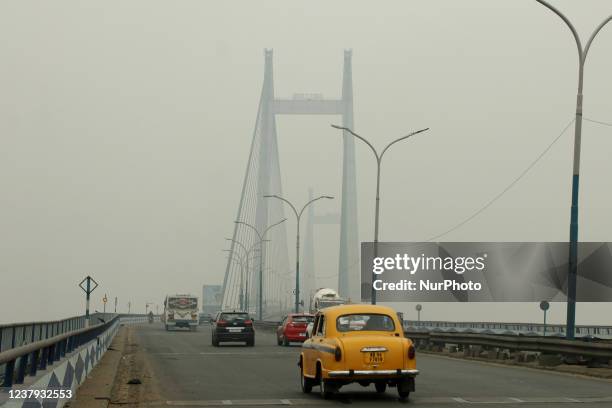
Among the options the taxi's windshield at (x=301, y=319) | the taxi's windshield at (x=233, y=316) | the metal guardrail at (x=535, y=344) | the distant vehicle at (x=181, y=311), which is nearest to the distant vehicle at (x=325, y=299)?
the distant vehicle at (x=181, y=311)

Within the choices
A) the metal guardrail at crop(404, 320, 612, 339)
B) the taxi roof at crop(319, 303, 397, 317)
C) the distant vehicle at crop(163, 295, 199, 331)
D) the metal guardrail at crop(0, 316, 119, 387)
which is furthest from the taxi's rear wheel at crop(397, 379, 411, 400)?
the distant vehicle at crop(163, 295, 199, 331)

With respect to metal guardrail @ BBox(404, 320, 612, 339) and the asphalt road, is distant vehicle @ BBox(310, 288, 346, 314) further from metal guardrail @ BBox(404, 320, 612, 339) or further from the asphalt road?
the asphalt road

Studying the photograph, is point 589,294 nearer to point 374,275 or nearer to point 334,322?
point 374,275

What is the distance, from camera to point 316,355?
1762cm

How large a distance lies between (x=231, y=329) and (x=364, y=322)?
2741 cm

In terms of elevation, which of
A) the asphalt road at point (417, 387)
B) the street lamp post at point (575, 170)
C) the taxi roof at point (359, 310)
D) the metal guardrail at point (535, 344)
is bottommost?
the asphalt road at point (417, 387)

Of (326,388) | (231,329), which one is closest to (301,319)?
(231,329)

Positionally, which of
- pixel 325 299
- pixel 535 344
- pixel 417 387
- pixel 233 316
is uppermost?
pixel 325 299

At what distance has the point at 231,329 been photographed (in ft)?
145

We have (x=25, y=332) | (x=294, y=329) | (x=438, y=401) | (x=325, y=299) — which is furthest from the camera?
(x=325, y=299)

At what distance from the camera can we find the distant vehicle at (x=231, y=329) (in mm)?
44062

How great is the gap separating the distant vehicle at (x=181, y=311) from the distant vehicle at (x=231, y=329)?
3453 cm

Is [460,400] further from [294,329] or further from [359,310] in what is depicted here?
[294,329]

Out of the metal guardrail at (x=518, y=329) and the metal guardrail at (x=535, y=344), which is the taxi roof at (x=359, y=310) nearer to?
the metal guardrail at (x=535, y=344)
